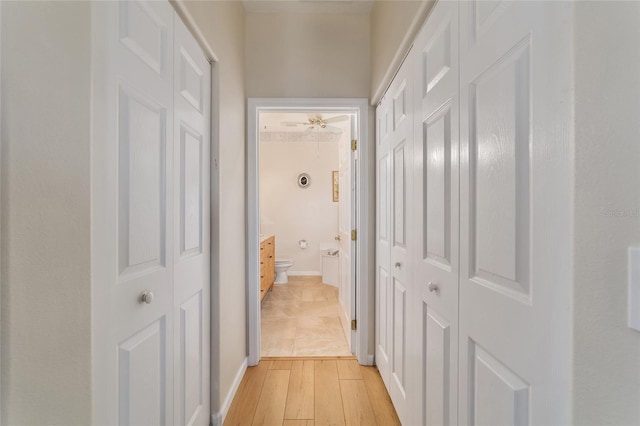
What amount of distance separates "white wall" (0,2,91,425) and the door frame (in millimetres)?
1492

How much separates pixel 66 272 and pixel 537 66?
1.14m

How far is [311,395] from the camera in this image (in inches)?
71.4

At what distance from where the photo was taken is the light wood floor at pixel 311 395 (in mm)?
1611

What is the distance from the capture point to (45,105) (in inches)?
24.2

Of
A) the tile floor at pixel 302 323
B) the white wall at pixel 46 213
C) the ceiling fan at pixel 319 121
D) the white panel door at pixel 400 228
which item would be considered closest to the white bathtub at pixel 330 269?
the tile floor at pixel 302 323

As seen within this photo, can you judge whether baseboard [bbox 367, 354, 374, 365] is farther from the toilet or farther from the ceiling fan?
the toilet

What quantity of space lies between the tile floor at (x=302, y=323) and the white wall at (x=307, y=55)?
2.11m

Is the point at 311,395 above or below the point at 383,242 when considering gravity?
below

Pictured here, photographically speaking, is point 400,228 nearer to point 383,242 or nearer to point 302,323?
point 383,242

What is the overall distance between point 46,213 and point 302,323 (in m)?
2.70

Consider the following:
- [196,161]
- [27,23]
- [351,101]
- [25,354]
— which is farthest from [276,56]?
[25,354]

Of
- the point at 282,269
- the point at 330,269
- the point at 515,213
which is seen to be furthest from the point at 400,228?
the point at 282,269

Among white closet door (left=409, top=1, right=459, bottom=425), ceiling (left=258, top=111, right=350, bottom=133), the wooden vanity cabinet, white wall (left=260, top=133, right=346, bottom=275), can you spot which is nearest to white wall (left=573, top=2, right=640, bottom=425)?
white closet door (left=409, top=1, right=459, bottom=425)

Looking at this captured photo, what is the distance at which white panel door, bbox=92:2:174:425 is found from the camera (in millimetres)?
717
